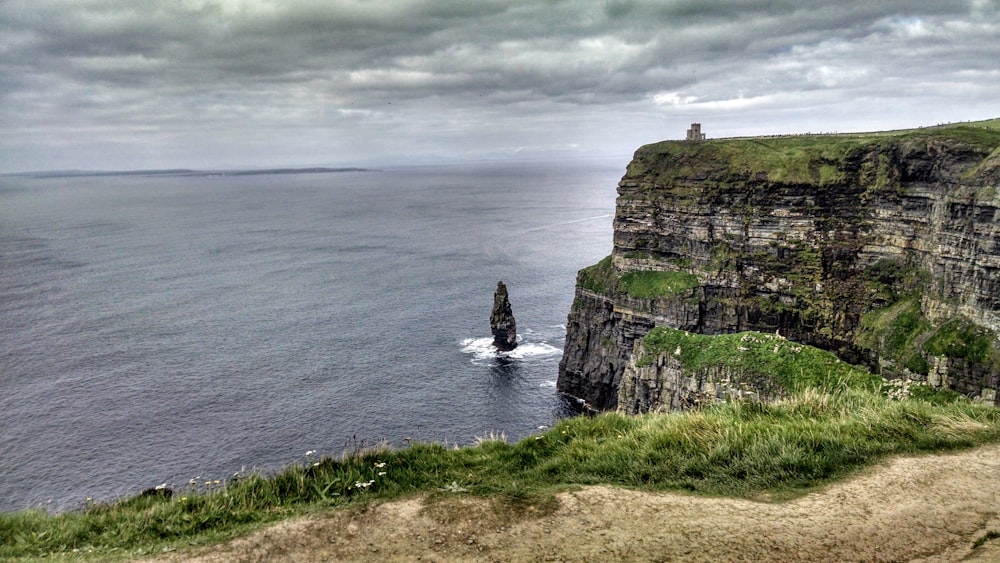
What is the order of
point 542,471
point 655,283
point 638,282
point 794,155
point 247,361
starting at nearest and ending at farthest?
point 542,471, point 794,155, point 655,283, point 638,282, point 247,361

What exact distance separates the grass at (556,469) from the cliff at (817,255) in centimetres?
4268

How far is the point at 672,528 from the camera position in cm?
1100

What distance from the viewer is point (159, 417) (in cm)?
6538

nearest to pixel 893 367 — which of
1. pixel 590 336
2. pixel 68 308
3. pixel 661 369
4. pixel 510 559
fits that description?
pixel 661 369

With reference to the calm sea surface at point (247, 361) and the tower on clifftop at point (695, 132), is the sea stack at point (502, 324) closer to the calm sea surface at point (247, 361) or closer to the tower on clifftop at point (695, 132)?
the calm sea surface at point (247, 361)

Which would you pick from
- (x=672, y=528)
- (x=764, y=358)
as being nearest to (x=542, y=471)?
(x=672, y=528)

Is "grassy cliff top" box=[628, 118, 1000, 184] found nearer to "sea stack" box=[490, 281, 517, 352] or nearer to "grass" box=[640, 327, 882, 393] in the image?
"sea stack" box=[490, 281, 517, 352]

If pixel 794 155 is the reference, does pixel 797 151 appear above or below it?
above

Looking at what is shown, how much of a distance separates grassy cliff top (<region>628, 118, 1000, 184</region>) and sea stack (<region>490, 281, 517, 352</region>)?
85.5 ft

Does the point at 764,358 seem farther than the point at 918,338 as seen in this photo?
No

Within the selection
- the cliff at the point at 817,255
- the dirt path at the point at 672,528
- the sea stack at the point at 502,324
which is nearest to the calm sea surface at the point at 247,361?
the sea stack at the point at 502,324

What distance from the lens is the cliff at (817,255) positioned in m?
51.8

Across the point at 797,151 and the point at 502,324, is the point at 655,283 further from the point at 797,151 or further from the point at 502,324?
the point at 797,151

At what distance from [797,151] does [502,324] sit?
45427mm
